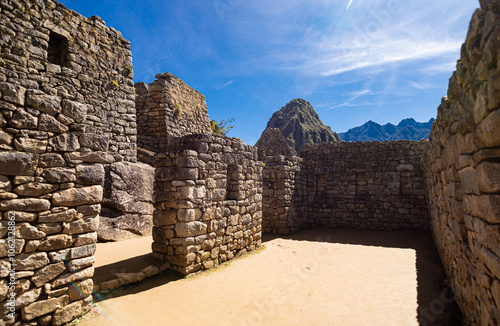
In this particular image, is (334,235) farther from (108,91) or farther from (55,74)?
(55,74)

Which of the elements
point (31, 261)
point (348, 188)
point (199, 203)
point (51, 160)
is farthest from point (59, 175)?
point (348, 188)

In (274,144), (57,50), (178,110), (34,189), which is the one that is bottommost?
(34,189)

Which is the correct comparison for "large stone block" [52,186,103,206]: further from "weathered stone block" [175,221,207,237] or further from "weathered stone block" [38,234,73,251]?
"weathered stone block" [175,221,207,237]

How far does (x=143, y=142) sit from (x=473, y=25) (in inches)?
477

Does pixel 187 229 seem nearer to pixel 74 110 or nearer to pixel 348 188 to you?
pixel 74 110

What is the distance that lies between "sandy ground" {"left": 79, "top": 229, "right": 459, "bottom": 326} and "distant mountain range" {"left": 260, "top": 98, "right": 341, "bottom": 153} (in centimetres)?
4819

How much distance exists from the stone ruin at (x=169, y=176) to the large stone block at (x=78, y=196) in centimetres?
2

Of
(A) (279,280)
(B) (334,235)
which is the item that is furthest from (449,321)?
(B) (334,235)

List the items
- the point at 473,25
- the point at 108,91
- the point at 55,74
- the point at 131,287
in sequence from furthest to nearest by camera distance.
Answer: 1. the point at 108,91
2. the point at 55,74
3. the point at 131,287
4. the point at 473,25

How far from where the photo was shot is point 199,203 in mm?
6199

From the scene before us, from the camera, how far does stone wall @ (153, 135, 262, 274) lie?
591 centimetres

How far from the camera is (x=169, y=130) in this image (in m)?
12.7

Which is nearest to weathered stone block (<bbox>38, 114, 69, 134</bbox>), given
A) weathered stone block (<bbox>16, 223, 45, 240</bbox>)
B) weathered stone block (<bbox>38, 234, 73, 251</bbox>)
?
weathered stone block (<bbox>16, 223, 45, 240</bbox>)

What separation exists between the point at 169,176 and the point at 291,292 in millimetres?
3649
